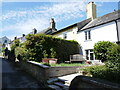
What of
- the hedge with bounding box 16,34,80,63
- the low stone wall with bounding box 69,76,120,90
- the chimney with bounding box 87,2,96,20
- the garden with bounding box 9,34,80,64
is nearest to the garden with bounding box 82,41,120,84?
the low stone wall with bounding box 69,76,120,90

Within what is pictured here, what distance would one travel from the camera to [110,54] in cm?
731

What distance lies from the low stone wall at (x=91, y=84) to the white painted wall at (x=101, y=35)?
35.7ft

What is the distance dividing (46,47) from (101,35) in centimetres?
777

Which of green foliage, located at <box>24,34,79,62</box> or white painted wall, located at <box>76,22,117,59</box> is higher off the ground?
white painted wall, located at <box>76,22,117,59</box>

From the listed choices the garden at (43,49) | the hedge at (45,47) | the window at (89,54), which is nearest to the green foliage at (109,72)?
the garden at (43,49)

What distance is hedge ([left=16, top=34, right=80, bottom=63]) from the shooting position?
1220 centimetres

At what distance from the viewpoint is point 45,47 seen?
13086 mm

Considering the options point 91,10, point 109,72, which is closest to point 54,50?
point 109,72

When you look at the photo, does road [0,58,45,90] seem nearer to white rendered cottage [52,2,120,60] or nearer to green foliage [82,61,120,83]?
green foliage [82,61,120,83]

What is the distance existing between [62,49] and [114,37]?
7.00 m

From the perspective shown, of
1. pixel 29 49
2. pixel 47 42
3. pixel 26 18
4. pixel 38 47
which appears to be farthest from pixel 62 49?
pixel 26 18

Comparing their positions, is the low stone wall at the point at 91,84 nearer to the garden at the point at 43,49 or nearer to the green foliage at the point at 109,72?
the green foliage at the point at 109,72

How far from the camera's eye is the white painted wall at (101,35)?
13299mm

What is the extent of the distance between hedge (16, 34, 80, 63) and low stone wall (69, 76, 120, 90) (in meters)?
8.57
